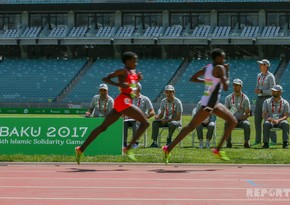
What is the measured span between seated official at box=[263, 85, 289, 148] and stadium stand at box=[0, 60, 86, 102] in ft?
126

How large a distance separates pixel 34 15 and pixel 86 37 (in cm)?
570

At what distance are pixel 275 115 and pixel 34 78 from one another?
139 feet

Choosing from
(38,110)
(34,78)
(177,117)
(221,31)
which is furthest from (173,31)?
(177,117)

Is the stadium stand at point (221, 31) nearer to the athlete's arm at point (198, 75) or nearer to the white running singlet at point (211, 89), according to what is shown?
the athlete's arm at point (198, 75)

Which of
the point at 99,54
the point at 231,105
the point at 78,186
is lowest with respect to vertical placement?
the point at 78,186

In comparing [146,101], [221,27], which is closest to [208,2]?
[221,27]

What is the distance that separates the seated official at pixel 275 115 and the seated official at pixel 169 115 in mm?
2029

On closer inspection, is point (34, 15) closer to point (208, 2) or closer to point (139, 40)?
point (139, 40)

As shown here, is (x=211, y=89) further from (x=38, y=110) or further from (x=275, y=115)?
(x=38, y=110)

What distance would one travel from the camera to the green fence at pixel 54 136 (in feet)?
52.1

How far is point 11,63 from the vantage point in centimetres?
6203

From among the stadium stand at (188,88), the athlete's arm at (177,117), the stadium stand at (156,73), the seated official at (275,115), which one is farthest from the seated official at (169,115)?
the stadium stand at (156,73)

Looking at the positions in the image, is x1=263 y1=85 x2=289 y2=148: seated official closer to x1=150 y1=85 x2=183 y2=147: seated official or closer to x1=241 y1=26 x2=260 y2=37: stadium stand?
x1=150 y1=85 x2=183 y2=147: seated official

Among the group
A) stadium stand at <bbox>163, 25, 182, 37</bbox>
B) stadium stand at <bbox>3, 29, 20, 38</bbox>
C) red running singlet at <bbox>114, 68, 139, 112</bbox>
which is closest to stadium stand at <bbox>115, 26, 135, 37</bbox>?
stadium stand at <bbox>163, 25, 182, 37</bbox>
